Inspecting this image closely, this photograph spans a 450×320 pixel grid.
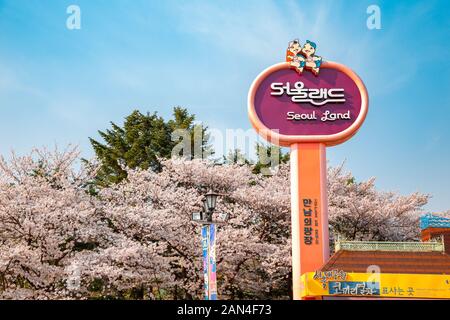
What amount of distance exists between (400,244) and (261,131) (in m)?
7.90

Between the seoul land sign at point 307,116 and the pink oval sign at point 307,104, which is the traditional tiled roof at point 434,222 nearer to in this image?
the seoul land sign at point 307,116

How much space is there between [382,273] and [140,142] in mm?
23552

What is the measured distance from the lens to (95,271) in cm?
2242

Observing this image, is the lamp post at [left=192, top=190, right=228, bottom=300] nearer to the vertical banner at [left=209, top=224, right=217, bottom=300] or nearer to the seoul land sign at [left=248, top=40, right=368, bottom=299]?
the vertical banner at [left=209, top=224, right=217, bottom=300]

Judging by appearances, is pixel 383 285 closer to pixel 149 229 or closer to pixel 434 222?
pixel 434 222

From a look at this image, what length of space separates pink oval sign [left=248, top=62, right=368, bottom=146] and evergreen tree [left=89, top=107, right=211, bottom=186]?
47.8ft

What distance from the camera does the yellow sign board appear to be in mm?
A: 20938

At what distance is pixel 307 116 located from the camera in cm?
2489

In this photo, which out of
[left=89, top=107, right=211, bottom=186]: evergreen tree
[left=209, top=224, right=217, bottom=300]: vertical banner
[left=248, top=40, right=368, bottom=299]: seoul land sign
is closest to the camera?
[left=209, top=224, right=217, bottom=300]: vertical banner

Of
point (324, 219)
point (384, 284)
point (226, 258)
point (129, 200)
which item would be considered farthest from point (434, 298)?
point (129, 200)

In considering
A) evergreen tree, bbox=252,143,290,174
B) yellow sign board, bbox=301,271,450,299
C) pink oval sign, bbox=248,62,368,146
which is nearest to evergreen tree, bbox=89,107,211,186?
evergreen tree, bbox=252,143,290,174

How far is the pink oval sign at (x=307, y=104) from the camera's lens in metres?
24.8

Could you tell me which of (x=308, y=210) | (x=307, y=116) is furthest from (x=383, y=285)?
(x=307, y=116)
